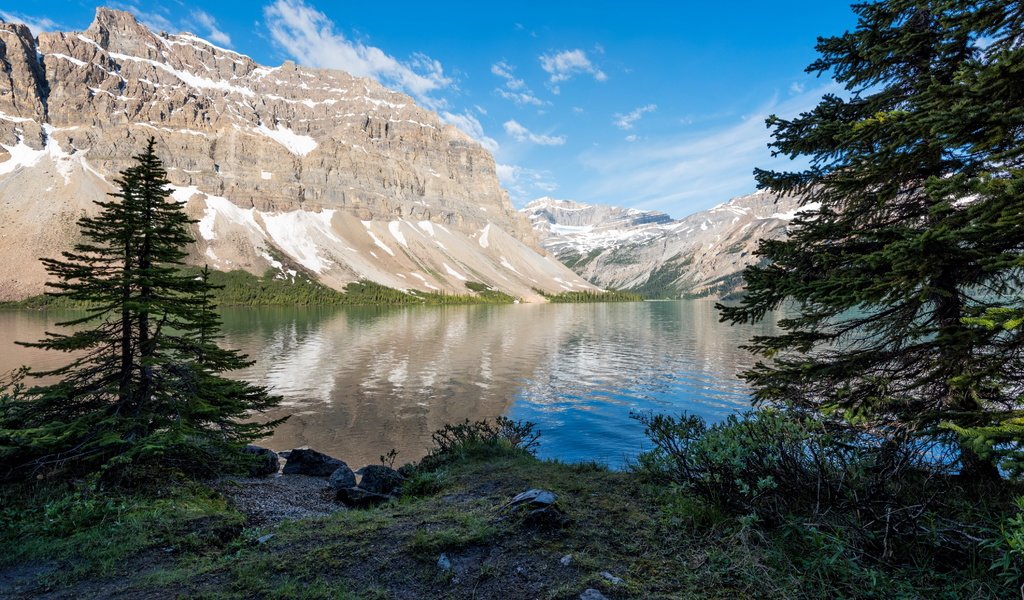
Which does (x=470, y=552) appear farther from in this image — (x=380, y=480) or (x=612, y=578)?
(x=380, y=480)

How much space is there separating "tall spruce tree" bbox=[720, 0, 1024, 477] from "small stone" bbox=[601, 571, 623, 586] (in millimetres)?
4232

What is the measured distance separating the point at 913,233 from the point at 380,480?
13154 millimetres

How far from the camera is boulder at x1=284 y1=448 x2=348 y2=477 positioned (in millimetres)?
15477

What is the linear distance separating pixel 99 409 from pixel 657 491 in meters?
13.6

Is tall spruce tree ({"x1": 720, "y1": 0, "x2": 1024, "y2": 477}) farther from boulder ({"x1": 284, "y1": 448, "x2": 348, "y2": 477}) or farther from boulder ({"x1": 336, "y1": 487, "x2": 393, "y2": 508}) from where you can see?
boulder ({"x1": 284, "y1": 448, "x2": 348, "y2": 477})

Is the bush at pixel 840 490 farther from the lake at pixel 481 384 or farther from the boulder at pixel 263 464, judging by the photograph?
the boulder at pixel 263 464

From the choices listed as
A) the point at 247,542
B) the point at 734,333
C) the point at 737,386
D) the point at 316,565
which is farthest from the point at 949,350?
the point at 734,333

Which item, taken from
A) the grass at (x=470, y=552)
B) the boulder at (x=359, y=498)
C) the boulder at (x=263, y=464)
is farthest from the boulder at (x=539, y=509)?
the boulder at (x=263, y=464)

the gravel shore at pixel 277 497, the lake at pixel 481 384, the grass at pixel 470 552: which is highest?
the grass at pixel 470 552

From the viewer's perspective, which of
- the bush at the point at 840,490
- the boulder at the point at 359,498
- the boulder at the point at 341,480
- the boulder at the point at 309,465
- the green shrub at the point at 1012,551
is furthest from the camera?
the boulder at the point at 309,465

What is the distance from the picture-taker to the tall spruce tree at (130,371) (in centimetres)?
1030

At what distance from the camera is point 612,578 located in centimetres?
532

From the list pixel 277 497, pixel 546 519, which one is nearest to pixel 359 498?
pixel 277 497

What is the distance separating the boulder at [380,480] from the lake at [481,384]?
6.52 meters
